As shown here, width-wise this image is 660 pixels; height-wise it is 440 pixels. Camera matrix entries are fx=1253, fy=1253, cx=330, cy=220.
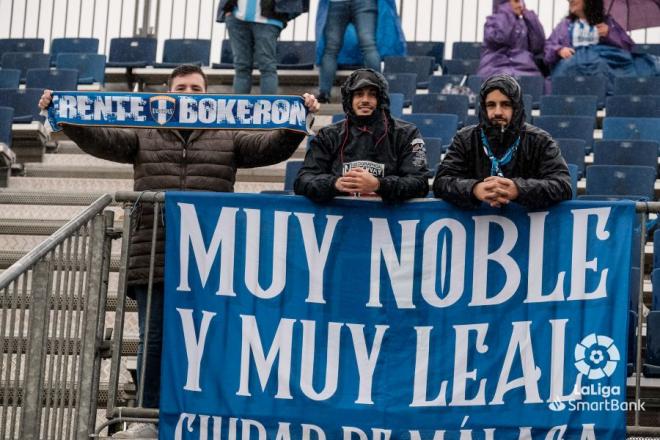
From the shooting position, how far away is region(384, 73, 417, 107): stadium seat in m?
12.3

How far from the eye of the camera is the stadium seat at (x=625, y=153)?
10.1 m

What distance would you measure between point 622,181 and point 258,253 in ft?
14.8

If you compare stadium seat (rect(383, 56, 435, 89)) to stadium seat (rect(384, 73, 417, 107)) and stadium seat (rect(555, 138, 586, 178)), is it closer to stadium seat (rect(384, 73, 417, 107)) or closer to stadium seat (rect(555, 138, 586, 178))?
stadium seat (rect(384, 73, 417, 107))

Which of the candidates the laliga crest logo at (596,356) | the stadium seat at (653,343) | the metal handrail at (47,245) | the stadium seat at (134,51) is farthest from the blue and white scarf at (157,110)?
the stadium seat at (134,51)

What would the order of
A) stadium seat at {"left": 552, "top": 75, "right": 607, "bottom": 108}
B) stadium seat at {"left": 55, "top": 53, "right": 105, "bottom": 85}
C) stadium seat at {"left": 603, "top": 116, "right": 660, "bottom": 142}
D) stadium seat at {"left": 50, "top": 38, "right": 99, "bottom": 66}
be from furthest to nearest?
stadium seat at {"left": 50, "top": 38, "right": 99, "bottom": 66}
stadium seat at {"left": 55, "top": 53, "right": 105, "bottom": 85}
stadium seat at {"left": 552, "top": 75, "right": 607, "bottom": 108}
stadium seat at {"left": 603, "top": 116, "right": 660, "bottom": 142}

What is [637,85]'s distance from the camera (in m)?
11.9

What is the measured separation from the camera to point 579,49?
12.5 metres

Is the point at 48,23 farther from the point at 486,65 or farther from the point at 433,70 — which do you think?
the point at 486,65

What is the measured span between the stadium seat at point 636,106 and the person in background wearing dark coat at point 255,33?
301cm

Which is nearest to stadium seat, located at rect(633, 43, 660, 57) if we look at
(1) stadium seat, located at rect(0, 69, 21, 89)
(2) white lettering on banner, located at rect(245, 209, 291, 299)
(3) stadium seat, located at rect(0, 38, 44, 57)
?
(1) stadium seat, located at rect(0, 69, 21, 89)

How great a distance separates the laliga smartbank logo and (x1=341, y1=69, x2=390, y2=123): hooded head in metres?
1.45

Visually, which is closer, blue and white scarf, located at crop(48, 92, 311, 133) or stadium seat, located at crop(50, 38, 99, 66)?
blue and white scarf, located at crop(48, 92, 311, 133)

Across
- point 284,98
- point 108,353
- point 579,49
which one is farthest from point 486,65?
point 108,353

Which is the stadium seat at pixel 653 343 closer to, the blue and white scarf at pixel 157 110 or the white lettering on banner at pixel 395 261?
the white lettering on banner at pixel 395 261
